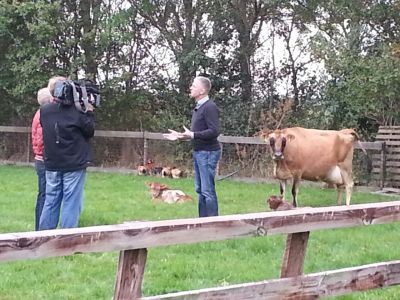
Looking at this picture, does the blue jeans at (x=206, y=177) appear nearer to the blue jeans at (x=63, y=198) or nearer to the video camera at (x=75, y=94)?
the blue jeans at (x=63, y=198)

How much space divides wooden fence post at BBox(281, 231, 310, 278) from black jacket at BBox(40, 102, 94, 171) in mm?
3266

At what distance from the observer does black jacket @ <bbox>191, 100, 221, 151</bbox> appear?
762 cm

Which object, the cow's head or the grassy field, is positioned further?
the cow's head

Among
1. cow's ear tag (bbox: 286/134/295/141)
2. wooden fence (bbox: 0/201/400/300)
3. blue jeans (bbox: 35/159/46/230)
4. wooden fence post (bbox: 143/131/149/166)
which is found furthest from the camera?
wooden fence post (bbox: 143/131/149/166)

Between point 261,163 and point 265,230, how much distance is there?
38.7 feet

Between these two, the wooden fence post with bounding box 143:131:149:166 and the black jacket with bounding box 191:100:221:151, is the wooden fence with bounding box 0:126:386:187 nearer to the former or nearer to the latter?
the wooden fence post with bounding box 143:131:149:166

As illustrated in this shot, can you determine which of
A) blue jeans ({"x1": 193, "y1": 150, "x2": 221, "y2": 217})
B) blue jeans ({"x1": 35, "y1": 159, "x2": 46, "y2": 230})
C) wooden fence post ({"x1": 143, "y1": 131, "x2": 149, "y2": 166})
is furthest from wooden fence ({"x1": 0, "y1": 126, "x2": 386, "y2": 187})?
blue jeans ({"x1": 35, "y1": 159, "x2": 46, "y2": 230})

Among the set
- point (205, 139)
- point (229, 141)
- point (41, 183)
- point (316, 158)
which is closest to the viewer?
point (41, 183)

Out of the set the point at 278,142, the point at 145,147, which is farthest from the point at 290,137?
the point at 145,147

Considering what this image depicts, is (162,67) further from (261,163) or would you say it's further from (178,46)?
(261,163)

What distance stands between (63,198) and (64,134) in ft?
2.23

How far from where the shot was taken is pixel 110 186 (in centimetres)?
1309

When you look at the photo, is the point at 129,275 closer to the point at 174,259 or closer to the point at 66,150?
the point at 174,259

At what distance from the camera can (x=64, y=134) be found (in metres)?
6.46
